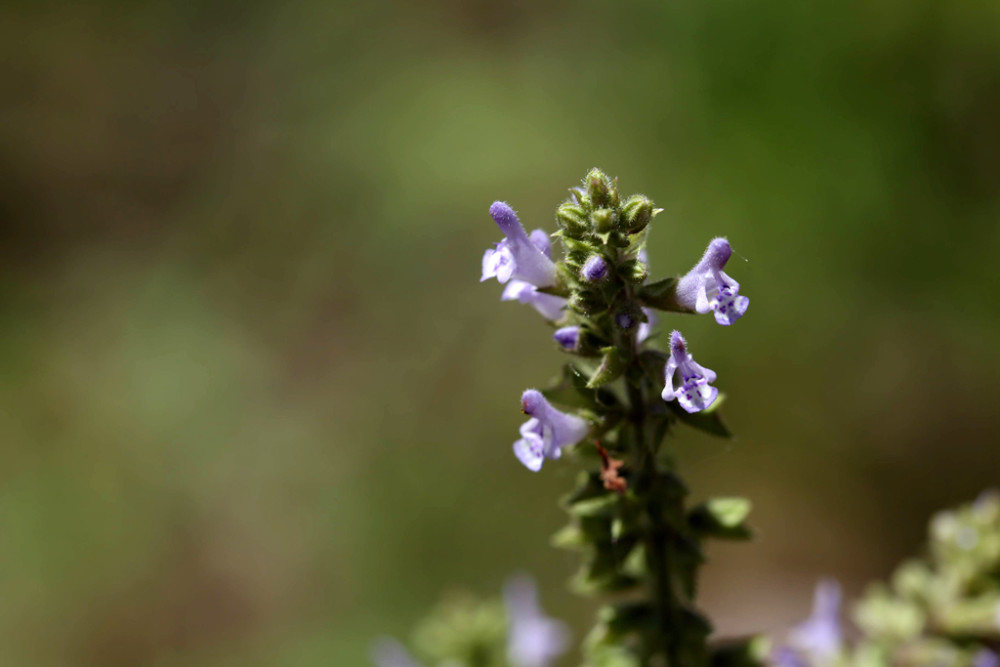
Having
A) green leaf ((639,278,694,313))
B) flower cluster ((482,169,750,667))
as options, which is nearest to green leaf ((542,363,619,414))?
flower cluster ((482,169,750,667))

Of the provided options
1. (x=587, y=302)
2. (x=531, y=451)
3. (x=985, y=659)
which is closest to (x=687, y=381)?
(x=587, y=302)

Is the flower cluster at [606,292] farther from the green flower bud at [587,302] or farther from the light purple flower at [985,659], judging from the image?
the light purple flower at [985,659]

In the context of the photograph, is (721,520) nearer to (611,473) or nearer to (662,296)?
(611,473)

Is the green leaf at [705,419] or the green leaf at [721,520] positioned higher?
the green leaf at [705,419]

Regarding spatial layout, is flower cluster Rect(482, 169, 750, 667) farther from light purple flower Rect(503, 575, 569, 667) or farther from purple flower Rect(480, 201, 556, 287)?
light purple flower Rect(503, 575, 569, 667)

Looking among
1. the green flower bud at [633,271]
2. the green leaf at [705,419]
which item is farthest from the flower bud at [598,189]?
the green leaf at [705,419]

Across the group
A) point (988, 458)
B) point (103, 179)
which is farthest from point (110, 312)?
point (988, 458)

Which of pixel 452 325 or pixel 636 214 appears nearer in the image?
pixel 636 214

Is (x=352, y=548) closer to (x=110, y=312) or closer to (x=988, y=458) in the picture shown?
(x=110, y=312)

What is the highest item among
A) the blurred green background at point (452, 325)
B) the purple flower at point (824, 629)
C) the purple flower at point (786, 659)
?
the blurred green background at point (452, 325)
